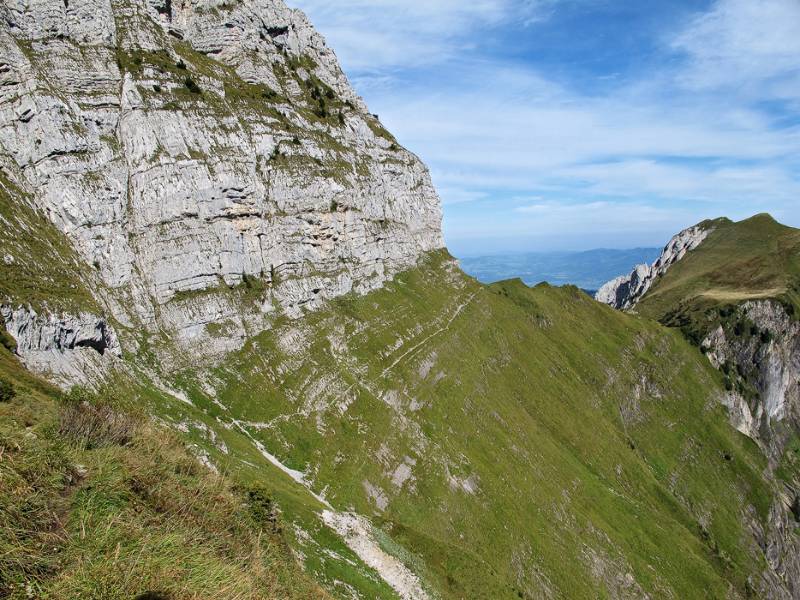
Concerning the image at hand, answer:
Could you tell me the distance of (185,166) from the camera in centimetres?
8594

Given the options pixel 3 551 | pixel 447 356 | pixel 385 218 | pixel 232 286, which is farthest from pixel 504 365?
pixel 3 551

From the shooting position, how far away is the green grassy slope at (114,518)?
1023 cm

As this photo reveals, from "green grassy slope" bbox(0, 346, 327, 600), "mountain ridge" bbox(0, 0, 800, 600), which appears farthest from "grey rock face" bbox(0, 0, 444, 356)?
"green grassy slope" bbox(0, 346, 327, 600)

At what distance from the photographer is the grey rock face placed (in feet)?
240

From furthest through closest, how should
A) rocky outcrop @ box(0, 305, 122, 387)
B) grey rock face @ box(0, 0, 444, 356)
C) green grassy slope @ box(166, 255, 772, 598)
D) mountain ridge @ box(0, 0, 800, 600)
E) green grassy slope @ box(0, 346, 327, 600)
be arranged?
green grassy slope @ box(166, 255, 772, 598), grey rock face @ box(0, 0, 444, 356), rocky outcrop @ box(0, 305, 122, 387), mountain ridge @ box(0, 0, 800, 600), green grassy slope @ box(0, 346, 327, 600)

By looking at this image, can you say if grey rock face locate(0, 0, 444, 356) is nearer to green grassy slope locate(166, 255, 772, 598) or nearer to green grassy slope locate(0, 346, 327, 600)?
green grassy slope locate(166, 255, 772, 598)

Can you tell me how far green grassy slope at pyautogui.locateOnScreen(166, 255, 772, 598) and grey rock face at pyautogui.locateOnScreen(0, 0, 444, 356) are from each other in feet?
31.8

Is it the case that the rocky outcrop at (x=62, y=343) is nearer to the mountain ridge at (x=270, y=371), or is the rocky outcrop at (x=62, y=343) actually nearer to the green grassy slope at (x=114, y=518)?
the mountain ridge at (x=270, y=371)

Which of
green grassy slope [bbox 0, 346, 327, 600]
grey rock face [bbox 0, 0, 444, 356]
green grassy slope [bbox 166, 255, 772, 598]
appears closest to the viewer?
green grassy slope [bbox 0, 346, 327, 600]

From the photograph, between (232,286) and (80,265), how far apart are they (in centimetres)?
2379

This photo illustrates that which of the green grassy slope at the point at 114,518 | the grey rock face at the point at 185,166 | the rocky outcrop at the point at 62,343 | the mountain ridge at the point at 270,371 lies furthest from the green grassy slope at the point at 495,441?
the green grassy slope at the point at 114,518

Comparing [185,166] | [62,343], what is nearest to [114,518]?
[62,343]

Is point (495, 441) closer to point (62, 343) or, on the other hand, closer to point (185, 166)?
point (62, 343)

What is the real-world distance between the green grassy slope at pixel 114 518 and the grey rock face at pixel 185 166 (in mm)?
61151
